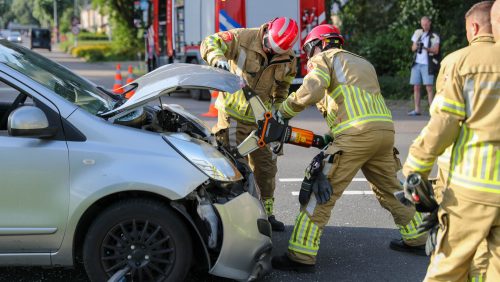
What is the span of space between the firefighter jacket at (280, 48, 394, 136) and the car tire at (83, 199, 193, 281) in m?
1.23

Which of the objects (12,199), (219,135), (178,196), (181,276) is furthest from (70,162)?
(219,135)

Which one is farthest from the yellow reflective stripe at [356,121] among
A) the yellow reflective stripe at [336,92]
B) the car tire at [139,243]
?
the car tire at [139,243]

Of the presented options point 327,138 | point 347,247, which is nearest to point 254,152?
point 327,138

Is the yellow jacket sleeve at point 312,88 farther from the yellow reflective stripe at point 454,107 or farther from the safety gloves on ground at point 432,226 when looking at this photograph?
the yellow reflective stripe at point 454,107

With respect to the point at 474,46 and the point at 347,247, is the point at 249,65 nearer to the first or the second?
the point at 347,247

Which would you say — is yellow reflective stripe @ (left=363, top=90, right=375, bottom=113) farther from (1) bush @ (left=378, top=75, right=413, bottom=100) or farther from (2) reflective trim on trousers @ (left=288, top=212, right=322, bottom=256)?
(1) bush @ (left=378, top=75, right=413, bottom=100)

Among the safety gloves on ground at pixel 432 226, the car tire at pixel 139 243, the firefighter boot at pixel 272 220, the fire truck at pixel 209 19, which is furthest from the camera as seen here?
the fire truck at pixel 209 19

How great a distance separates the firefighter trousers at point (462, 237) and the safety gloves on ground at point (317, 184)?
1.36m

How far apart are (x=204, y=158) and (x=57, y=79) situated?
4.01 feet

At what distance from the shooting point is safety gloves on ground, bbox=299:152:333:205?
4398 mm

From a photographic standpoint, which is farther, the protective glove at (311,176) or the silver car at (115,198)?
the protective glove at (311,176)

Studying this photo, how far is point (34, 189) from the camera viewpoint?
145 inches

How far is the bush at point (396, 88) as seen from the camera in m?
15.3

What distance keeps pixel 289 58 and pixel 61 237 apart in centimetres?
245
